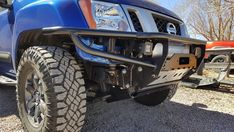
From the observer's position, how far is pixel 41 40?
2959 mm

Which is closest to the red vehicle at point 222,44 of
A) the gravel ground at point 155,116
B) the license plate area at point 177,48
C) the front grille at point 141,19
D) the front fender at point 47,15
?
the gravel ground at point 155,116

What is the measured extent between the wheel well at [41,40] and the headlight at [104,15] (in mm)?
375

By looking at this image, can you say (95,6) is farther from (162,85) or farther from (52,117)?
(162,85)

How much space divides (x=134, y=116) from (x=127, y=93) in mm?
857

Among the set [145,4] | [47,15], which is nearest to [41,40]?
[47,15]

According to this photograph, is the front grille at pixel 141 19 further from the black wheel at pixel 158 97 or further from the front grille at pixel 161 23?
the black wheel at pixel 158 97

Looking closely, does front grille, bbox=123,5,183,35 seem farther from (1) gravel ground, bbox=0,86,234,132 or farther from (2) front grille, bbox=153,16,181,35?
(1) gravel ground, bbox=0,86,234,132

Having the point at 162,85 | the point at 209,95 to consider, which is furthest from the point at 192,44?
the point at 209,95

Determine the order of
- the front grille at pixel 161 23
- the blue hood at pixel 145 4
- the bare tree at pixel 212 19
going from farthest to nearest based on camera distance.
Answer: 1. the bare tree at pixel 212 19
2. the front grille at pixel 161 23
3. the blue hood at pixel 145 4

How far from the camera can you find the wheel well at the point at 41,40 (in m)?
2.74

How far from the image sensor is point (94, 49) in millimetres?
2342

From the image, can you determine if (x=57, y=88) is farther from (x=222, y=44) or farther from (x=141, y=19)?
(x=222, y=44)

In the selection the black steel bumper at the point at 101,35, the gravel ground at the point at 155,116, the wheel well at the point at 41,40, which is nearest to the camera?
the black steel bumper at the point at 101,35

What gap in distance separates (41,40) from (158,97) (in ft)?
6.43
